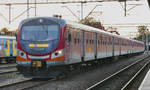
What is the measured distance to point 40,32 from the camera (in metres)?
14.8

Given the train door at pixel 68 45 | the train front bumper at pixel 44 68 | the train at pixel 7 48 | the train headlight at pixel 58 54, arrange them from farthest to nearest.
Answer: the train at pixel 7 48
the train door at pixel 68 45
the train headlight at pixel 58 54
the train front bumper at pixel 44 68

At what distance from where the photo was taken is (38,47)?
14.5m

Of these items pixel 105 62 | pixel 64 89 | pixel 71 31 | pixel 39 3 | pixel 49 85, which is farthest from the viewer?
pixel 105 62

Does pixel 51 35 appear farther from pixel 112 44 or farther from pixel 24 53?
pixel 112 44

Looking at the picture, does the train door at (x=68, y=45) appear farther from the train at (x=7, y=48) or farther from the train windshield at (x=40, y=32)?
the train at (x=7, y=48)

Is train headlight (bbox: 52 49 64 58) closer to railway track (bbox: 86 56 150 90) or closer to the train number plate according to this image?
the train number plate

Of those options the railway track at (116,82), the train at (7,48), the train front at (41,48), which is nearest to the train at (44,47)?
the train front at (41,48)

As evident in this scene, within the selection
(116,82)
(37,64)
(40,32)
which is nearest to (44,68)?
(37,64)

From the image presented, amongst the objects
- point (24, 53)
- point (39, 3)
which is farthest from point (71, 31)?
point (39, 3)

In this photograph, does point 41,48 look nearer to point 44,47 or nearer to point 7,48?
point 44,47

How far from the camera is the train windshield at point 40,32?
14.6 m

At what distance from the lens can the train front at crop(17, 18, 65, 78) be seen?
559 inches

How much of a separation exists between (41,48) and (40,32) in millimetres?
811

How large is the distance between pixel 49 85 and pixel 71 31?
3.60 metres
